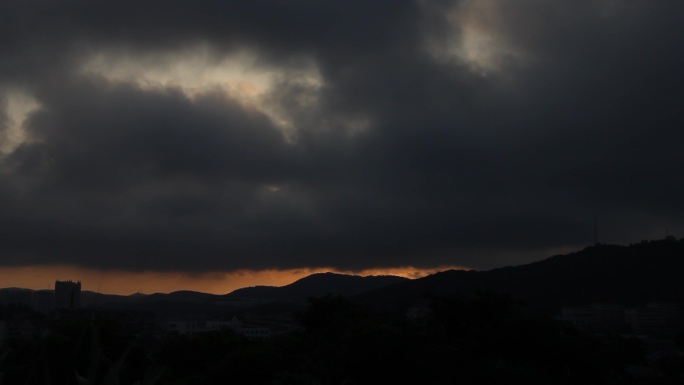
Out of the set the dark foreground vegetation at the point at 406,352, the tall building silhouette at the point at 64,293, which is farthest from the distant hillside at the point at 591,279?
the tall building silhouette at the point at 64,293

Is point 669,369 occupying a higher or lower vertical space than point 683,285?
lower

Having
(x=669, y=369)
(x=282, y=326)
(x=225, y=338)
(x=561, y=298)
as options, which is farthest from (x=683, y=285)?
(x=225, y=338)

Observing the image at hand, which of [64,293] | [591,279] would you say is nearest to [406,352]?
[591,279]

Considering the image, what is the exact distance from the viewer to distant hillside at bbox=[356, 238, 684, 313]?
105 meters

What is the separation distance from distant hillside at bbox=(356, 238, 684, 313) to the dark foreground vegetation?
61.7 meters

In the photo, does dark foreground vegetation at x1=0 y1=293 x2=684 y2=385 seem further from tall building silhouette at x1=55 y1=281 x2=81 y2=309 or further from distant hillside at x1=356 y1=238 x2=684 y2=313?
tall building silhouette at x1=55 y1=281 x2=81 y2=309

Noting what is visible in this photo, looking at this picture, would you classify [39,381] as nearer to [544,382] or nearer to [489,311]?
[544,382]

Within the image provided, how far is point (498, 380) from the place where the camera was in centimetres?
2411

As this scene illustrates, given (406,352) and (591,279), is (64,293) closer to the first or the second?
(591,279)

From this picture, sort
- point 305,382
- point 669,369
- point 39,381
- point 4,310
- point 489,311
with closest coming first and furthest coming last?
1. point 39,381
2. point 305,382
3. point 489,311
4. point 669,369
5. point 4,310

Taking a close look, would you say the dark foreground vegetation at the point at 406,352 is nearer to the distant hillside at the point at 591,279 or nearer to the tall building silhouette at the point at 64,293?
the distant hillside at the point at 591,279

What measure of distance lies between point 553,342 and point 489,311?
313cm

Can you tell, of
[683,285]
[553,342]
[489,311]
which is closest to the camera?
[553,342]

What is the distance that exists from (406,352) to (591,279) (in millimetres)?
97084
